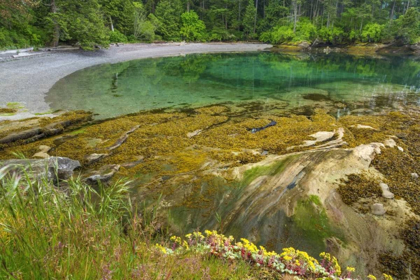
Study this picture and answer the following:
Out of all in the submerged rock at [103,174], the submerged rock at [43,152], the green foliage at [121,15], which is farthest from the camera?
the green foliage at [121,15]

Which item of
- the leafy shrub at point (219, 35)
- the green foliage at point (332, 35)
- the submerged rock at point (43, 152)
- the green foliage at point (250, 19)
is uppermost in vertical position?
the green foliage at point (250, 19)

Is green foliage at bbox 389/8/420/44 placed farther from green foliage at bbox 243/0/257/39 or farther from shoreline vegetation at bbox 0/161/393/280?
shoreline vegetation at bbox 0/161/393/280

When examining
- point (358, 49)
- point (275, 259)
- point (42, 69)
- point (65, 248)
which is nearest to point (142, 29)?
point (42, 69)

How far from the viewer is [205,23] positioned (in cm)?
5669

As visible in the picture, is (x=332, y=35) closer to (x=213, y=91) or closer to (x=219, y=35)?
(x=219, y=35)

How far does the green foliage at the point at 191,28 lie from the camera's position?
51.0 metres

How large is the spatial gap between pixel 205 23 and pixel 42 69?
151ft

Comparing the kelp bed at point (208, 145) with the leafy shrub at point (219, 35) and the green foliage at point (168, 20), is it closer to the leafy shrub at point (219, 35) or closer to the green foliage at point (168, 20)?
the green foliage at point (168, 20)

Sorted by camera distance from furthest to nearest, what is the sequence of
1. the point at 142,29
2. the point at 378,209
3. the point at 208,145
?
the point at 142,29, the point at 208,145, the point at 378,209

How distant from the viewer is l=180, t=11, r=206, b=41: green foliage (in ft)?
167

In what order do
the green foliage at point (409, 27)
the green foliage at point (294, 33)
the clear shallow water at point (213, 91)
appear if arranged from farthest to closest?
the green foliage at point (294, 33), the green foliage at point (409, 27), the clear shallow water at point (213, 91)

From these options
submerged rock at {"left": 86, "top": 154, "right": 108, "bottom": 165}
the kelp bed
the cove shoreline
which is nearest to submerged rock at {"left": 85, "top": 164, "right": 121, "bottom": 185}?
the kelp bed

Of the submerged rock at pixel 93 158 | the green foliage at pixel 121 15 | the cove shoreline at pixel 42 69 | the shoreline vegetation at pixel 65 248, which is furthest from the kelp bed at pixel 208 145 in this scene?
the green foliage at pixel 121 15

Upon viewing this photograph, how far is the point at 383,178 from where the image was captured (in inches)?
189
